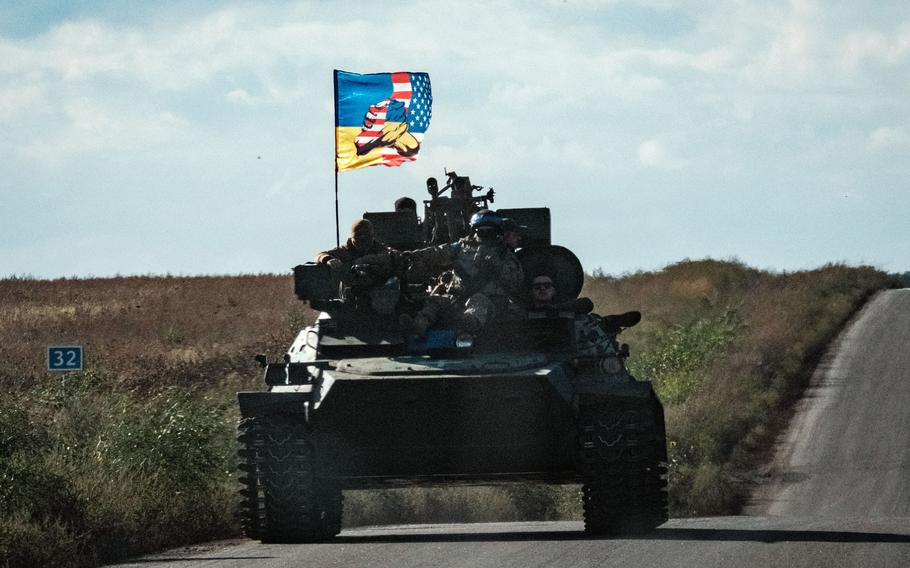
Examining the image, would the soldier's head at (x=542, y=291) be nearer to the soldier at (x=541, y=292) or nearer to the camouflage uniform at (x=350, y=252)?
the soldier at (x=541, y=292)

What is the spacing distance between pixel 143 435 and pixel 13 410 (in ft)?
7.17

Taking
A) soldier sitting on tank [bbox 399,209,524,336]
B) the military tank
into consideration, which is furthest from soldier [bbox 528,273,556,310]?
the military tank

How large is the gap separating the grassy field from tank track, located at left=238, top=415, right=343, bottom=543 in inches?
54.5

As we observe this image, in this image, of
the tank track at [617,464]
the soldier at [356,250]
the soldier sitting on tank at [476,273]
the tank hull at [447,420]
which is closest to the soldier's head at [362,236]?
the soldier at [356,250]

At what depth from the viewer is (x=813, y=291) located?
62750 millimetres

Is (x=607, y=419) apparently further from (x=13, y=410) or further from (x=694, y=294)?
(x=694, y=294)

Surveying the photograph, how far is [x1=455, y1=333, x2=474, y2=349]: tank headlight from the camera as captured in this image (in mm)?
16797

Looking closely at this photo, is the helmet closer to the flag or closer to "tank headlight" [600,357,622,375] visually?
"tank headlight" [600,357,622,375]

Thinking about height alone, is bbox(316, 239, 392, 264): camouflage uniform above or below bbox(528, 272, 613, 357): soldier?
above

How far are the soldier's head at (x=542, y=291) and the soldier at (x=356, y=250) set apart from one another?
4.82 feet

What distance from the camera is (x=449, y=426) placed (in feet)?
53.4

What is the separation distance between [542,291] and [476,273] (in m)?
0.81

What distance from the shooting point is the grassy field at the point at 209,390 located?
1772 cm

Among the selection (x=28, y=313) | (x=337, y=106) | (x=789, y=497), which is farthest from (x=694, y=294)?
(x=337, y=106)
